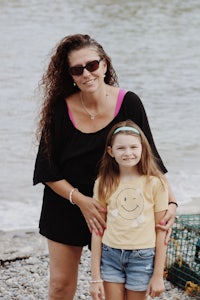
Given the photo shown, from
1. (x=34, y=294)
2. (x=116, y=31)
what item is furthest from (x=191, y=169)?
(x=116, y=31)

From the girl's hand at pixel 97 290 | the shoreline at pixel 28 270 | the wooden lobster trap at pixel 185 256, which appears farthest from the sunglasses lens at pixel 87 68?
the shoreline at pixel 28 270

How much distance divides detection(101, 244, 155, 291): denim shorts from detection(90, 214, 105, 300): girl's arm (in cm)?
3

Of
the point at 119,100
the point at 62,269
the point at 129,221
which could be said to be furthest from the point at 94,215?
the point at 119,100

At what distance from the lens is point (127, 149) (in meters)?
3.17

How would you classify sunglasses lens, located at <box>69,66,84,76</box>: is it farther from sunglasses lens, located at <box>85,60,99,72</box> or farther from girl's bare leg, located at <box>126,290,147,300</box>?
girl's bare leg, located at <box>126,290,147,300</box>

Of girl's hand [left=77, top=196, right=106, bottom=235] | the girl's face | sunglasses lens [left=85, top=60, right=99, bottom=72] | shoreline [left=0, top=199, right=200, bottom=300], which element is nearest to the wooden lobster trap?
shoreline [left=0, top=199, right=200, bottom=300]

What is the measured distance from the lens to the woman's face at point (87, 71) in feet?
10.8

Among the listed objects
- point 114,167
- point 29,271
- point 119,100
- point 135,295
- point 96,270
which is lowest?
point 29,271

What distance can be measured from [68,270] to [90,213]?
448 mm

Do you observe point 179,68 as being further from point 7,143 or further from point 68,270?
point 68,270

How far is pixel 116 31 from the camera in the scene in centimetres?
2188

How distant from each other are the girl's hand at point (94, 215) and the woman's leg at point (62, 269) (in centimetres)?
31

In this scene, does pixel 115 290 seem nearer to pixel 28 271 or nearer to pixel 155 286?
pixel 155 286

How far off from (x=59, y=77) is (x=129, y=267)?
1.01 m
